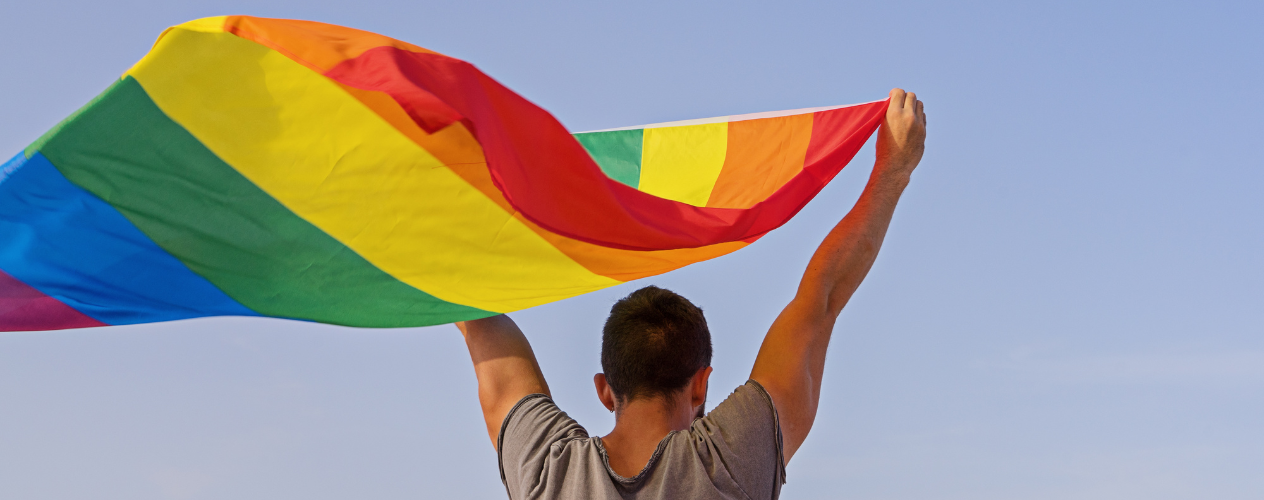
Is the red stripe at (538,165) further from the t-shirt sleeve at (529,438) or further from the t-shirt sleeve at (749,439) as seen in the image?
the t-shirt sleeve at (749,439)

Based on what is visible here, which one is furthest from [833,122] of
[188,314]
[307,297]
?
[188,314]

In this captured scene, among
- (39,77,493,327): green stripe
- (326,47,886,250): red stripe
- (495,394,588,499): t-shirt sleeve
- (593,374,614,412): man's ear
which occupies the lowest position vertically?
(495,394,588,499): t-shirt sleeve

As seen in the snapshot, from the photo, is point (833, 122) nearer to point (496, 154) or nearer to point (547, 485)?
point (496, 154)

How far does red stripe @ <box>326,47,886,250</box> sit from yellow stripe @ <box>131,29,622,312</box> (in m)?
0.10

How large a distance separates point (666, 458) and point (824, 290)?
0.68m

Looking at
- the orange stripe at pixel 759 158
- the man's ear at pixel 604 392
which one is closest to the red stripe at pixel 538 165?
the orange stripe at pixel 759 158

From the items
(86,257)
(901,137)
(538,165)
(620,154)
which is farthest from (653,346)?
(620,154)

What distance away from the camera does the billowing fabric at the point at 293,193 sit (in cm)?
271

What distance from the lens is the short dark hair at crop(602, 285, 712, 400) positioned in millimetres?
2301

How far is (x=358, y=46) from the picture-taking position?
2920mm

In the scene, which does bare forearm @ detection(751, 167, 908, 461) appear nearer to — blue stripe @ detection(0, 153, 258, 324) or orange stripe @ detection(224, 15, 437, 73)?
orange stripe @ detection(224, 15, 437, 73)

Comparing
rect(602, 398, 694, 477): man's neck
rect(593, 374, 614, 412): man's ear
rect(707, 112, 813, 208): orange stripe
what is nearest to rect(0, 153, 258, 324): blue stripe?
rect(593, 374, 614, 412): man's ear

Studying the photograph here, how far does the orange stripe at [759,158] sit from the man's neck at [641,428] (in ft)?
4.49

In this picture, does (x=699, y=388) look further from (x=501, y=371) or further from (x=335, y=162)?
(x=335, y=162)
